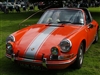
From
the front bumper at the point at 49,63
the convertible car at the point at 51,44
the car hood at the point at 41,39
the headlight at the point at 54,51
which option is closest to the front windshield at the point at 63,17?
the convertible car at the point at 51,44

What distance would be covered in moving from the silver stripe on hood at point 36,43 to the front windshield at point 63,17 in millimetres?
749

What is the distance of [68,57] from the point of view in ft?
14.6

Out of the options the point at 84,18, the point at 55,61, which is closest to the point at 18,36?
the point at 55,61

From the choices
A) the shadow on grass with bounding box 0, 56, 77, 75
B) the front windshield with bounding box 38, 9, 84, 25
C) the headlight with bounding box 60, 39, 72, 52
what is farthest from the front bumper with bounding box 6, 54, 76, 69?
the front windshield with bounding box 38, 9, 84, 25


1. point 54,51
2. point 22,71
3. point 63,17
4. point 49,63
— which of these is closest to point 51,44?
point 54,51

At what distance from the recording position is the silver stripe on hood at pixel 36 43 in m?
4.45

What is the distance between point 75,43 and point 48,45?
2.07 feet

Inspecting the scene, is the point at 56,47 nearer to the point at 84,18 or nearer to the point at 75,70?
the point at 75,70

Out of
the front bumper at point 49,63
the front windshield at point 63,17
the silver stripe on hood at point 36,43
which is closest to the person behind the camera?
the front bumper at point 49,63

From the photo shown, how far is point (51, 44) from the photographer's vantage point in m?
4.59

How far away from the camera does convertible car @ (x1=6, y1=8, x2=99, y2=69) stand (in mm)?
4367

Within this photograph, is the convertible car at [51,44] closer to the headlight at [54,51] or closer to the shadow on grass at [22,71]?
the headlight at [54,51]

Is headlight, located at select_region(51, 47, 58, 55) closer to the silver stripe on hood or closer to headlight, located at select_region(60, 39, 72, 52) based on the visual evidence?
headlight, located at select_region(60, 39, 72, 52)

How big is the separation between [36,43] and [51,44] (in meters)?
0.37
